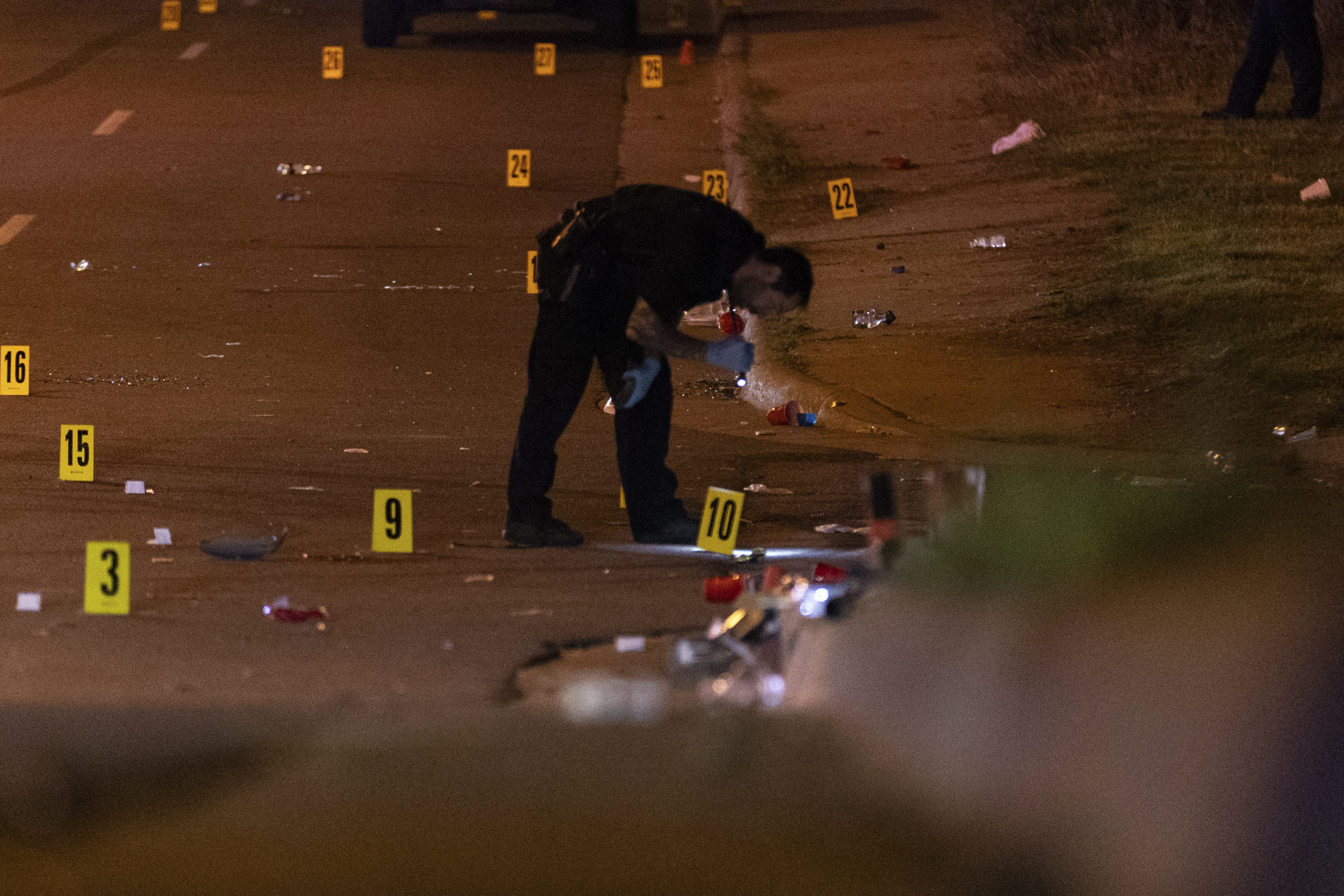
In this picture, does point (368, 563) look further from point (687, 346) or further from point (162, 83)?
point (162, 83)

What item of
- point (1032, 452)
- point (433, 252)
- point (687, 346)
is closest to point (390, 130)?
point (433, 252)

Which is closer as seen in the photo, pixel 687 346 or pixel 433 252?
pixel 687 346

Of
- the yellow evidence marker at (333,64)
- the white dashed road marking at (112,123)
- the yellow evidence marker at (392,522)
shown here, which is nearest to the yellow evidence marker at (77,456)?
the yellow evidence marker at (392,522)

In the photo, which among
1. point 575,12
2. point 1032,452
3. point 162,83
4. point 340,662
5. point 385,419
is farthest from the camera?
point 575,12

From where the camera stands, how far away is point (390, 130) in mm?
15703

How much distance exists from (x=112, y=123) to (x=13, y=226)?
3.84 metres

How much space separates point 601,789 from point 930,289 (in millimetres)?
6362

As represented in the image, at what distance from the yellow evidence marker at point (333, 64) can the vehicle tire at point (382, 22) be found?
1.13m

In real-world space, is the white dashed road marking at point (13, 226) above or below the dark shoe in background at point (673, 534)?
above

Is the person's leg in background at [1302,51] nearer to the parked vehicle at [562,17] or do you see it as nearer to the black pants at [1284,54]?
the black pants at [1284,54]

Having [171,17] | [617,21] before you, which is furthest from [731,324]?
[171,17]

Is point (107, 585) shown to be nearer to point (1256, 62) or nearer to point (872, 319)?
point (872, 319)

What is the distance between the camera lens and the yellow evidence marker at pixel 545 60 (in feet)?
61.0

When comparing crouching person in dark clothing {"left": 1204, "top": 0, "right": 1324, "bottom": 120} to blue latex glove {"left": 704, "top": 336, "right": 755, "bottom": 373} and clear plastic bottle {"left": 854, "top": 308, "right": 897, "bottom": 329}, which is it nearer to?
clear plastic bottle {"left": 854, "top": 308, "right": 897, "bottom": 329}
